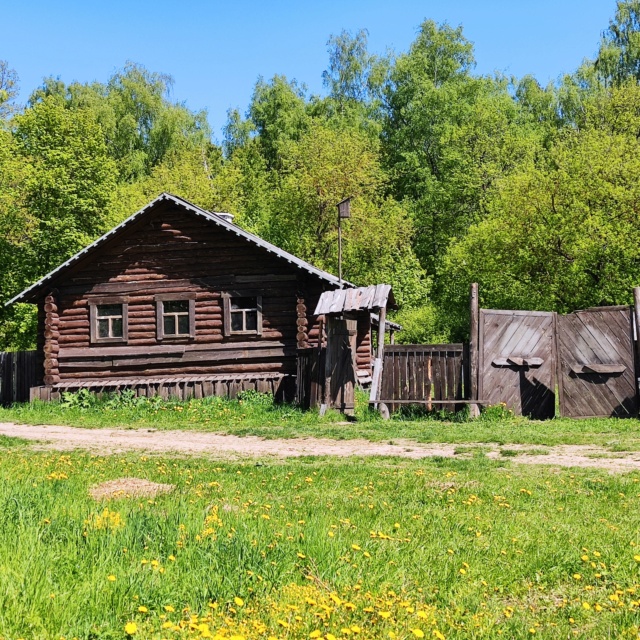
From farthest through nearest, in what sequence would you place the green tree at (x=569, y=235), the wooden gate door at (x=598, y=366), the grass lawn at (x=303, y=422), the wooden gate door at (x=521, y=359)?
the green tree at (x=569, y=235), the wooden gate door at (x=521, y=359), the wooden gate door at (x=598, y=366), the grass lawn at (x=303, y=422)

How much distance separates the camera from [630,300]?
2898 cm

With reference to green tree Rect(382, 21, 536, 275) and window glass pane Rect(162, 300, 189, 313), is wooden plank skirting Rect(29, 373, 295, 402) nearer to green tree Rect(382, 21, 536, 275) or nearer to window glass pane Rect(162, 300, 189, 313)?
window glass pane Rect(162, 300, 189, 313)

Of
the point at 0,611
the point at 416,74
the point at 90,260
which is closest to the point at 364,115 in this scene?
the point at 416,74

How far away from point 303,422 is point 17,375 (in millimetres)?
13484

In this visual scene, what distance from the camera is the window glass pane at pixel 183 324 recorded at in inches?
926

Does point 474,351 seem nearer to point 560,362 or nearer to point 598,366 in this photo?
point 560,362

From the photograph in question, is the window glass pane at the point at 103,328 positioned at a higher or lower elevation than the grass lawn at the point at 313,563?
higher

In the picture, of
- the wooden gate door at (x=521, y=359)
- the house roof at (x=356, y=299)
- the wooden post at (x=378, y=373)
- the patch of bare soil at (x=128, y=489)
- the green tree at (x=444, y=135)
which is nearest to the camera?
the patch of bare soil at (x=128, y=489)

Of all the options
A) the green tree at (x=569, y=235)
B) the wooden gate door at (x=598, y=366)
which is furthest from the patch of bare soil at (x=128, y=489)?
the green tree at (x=569, y=235)

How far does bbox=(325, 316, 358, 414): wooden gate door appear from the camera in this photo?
18.3 meters

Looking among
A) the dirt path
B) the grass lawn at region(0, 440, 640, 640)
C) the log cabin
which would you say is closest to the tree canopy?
the log cabin

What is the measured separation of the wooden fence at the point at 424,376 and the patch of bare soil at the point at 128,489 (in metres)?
9.55

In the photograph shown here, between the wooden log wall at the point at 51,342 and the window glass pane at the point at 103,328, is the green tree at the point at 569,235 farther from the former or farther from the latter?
the wooden log wall at the point at 51,342

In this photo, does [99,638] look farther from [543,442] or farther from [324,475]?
[543,442]
